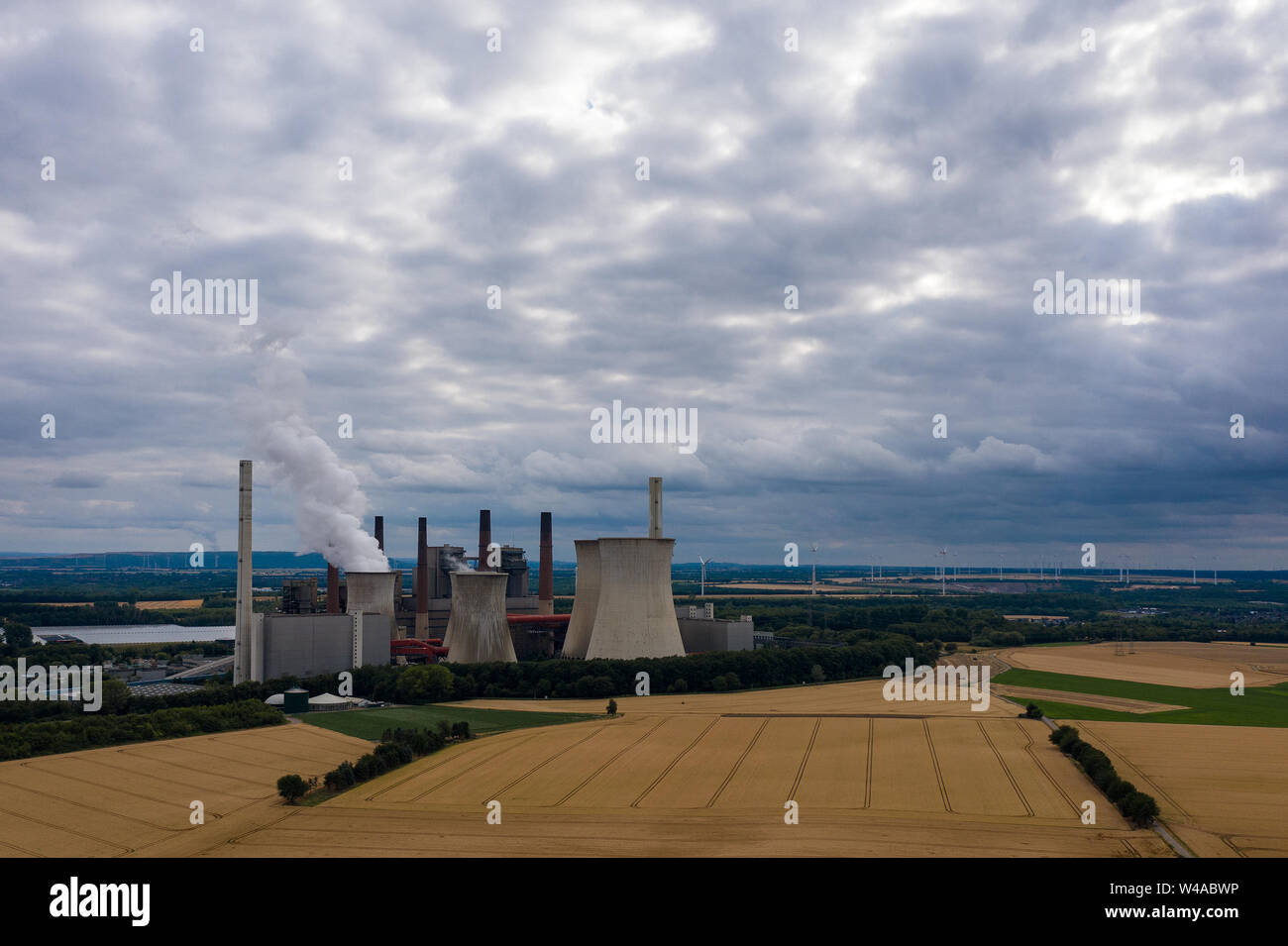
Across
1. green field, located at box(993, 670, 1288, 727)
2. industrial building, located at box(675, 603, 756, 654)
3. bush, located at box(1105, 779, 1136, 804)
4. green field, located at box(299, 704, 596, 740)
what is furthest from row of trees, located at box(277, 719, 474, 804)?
green field, located at box(993, 670, 1288, 727)

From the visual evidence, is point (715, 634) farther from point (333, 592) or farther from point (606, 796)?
point (606, 796)

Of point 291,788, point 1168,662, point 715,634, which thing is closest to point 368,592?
point 715,634

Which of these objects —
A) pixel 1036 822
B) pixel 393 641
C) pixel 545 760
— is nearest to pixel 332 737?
pixel 545 760

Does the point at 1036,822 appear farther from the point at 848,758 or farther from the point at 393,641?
the point at 393,641

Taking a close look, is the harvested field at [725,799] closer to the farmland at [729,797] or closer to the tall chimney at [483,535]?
the farmland at [729,797]

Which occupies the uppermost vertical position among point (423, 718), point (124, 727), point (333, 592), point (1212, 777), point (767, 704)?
point (333, 592)

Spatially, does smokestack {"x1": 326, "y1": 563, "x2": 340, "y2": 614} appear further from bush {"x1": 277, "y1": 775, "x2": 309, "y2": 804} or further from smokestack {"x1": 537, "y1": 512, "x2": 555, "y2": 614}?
bush {"x1": 277, "y1": 775, "x2": 309, "y2": 804}

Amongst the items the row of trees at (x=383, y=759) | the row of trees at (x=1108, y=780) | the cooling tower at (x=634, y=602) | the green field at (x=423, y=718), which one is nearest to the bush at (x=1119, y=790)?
the row of trees at (x=1108, y=780)
